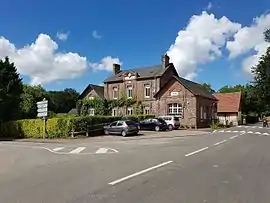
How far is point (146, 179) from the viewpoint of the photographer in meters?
10.0

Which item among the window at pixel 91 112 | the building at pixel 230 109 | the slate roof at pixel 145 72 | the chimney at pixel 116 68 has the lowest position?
the window at pixel 91 112

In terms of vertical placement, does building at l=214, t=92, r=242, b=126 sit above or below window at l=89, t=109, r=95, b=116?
above

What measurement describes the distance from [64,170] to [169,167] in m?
3.41

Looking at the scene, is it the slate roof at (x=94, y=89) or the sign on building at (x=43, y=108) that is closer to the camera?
the sign on building at (x=43, y=108)

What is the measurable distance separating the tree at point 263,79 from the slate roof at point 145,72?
639 inches

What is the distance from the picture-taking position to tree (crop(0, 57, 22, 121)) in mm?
45344

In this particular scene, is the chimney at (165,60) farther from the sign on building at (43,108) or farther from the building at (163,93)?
the sign on building at (43,108)

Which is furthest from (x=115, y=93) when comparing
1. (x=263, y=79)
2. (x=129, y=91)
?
(x=263, y=79)

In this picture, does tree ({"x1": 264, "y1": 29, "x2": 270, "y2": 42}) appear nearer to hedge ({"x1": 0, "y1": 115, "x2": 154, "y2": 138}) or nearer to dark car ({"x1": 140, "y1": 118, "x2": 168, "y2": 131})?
dark car ({"x1": 140, "y1": 118, "x2": 168, "y2": 131})

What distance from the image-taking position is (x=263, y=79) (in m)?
45.0

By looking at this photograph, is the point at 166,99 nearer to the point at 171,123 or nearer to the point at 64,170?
the point at 171,123

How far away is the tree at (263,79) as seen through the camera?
144 feet

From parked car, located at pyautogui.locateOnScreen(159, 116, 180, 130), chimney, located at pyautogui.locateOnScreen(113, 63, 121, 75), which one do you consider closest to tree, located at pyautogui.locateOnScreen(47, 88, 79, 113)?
chimney, located at pyautogui.locateOnScreen(113, 63, 121, 75)

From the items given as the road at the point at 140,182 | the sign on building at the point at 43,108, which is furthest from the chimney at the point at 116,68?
the road at the point at 140,182
